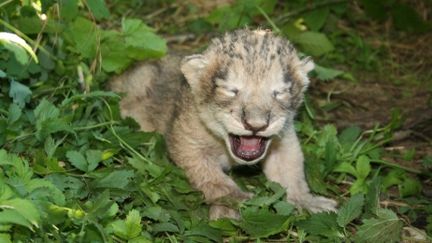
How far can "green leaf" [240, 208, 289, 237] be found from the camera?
474 cm

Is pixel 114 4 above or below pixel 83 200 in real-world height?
above

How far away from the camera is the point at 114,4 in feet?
25.0

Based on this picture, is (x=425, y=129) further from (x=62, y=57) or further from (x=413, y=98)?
(x=62, y=57)

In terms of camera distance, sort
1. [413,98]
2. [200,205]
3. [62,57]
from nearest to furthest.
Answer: [200,205]
[62,57]
[413,98]

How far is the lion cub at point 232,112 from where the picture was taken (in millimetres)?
4898

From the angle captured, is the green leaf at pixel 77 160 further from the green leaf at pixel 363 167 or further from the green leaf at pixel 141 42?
the green leaf at pixel 363 167

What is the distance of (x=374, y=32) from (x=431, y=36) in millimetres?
548

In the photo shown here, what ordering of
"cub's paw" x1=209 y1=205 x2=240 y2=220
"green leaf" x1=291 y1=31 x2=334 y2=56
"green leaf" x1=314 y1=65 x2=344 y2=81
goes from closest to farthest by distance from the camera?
"cub's paw" x1=209 y1=205 x2=240 y2=220, "green leaf" x1=314 y1=65 x2=344 y2=81, "green leaf" x1=291 y1=31 x2=334 y2=56

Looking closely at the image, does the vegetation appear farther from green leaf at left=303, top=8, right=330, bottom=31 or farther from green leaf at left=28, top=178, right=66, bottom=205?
green leaf at left=303, top=8, right=330, bottom=31

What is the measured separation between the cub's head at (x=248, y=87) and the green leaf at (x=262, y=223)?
41 centimetres

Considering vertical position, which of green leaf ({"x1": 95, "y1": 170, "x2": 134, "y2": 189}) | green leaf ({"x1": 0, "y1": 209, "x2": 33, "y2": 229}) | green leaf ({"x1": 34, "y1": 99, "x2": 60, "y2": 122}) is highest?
green leaf ({"x1": 34, "y1": 99, "x2": 60, "y2": 122})

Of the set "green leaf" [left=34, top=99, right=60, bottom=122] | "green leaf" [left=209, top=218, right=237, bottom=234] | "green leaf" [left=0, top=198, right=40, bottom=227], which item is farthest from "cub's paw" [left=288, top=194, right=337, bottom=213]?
"green leaf" [left=0, top=198, right=40, bottom=227]

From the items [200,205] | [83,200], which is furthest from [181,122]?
[83,200]

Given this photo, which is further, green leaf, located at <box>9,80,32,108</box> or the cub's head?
green leaf, located at <box>9,80,32,108</box>
